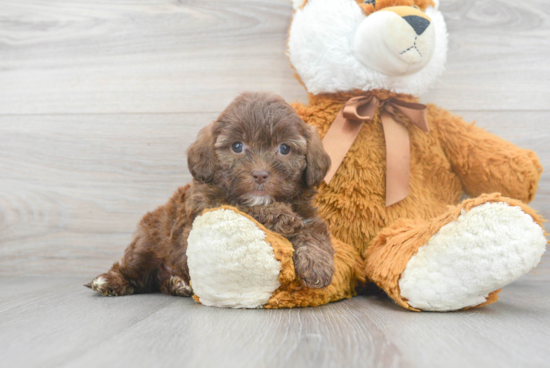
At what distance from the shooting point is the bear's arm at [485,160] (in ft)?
5.16

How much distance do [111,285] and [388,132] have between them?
1.11 m

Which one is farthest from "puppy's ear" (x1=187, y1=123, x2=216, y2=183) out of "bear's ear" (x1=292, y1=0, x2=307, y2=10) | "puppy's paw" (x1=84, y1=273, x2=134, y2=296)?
"bear's ear" (x1=292, y1=0, x2=307, y2=10)

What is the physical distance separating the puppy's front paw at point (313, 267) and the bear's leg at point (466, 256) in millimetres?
237

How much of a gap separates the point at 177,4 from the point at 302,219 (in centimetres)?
130

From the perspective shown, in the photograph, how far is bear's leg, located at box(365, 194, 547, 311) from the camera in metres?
1.10

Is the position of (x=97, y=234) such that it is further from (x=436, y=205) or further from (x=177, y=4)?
(x=436, y=205)

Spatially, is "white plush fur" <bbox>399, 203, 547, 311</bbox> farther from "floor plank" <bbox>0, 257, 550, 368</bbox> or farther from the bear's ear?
the bear's ear

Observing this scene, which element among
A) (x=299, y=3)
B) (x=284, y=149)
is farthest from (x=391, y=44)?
(x=284, y=149)

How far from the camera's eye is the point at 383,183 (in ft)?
5.17

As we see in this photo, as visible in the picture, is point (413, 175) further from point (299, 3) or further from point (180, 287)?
point (180, 287)

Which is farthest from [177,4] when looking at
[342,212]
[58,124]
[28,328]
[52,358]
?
[52,358]

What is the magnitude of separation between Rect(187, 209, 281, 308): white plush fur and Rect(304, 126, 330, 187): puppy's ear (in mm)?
244

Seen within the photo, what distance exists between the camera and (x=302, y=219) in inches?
50.9

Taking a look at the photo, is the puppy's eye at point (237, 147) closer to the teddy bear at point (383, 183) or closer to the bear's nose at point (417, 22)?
the teddy bear at point (383, 183)
